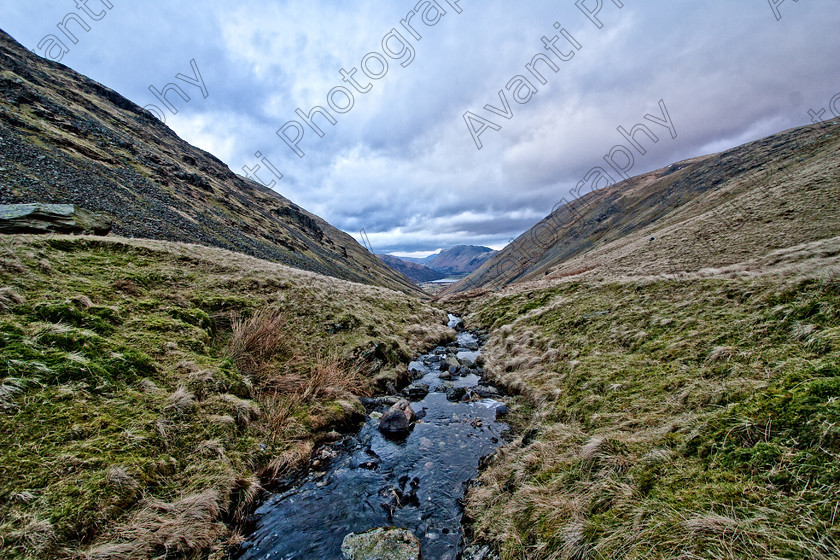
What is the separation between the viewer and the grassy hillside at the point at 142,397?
573 centimetres

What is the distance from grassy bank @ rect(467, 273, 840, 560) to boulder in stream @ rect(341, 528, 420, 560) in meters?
1.59

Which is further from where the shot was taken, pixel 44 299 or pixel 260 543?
pixel 44 299

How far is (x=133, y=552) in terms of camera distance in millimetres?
5492

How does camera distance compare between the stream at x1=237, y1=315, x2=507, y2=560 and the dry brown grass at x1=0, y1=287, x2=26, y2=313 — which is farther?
the dry brown grass at x1=0, y1=287, x2=26, y2=313

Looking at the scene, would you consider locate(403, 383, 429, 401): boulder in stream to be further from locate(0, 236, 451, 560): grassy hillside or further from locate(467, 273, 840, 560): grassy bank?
locate(467, 273, 840, 560): grassy bank

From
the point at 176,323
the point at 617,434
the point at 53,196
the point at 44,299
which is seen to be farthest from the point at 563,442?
the point at 53,196

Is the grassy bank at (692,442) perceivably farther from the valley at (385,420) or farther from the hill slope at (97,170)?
the hill slope at (97,170)

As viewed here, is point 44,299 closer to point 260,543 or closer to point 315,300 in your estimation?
point 260,543

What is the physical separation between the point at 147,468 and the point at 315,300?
43.6ft

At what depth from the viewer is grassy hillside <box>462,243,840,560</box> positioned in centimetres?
400

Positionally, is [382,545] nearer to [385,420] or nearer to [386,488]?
[386,488]

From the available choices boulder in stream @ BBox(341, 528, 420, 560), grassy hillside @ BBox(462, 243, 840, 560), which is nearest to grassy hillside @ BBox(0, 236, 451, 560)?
boulder in stream @ BBox(341, 528, 420, 560)

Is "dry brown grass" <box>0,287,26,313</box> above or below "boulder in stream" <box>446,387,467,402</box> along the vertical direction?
above

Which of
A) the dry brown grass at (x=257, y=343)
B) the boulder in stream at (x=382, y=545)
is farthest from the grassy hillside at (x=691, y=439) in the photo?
the dry brown grass at (x=257, y=343)
